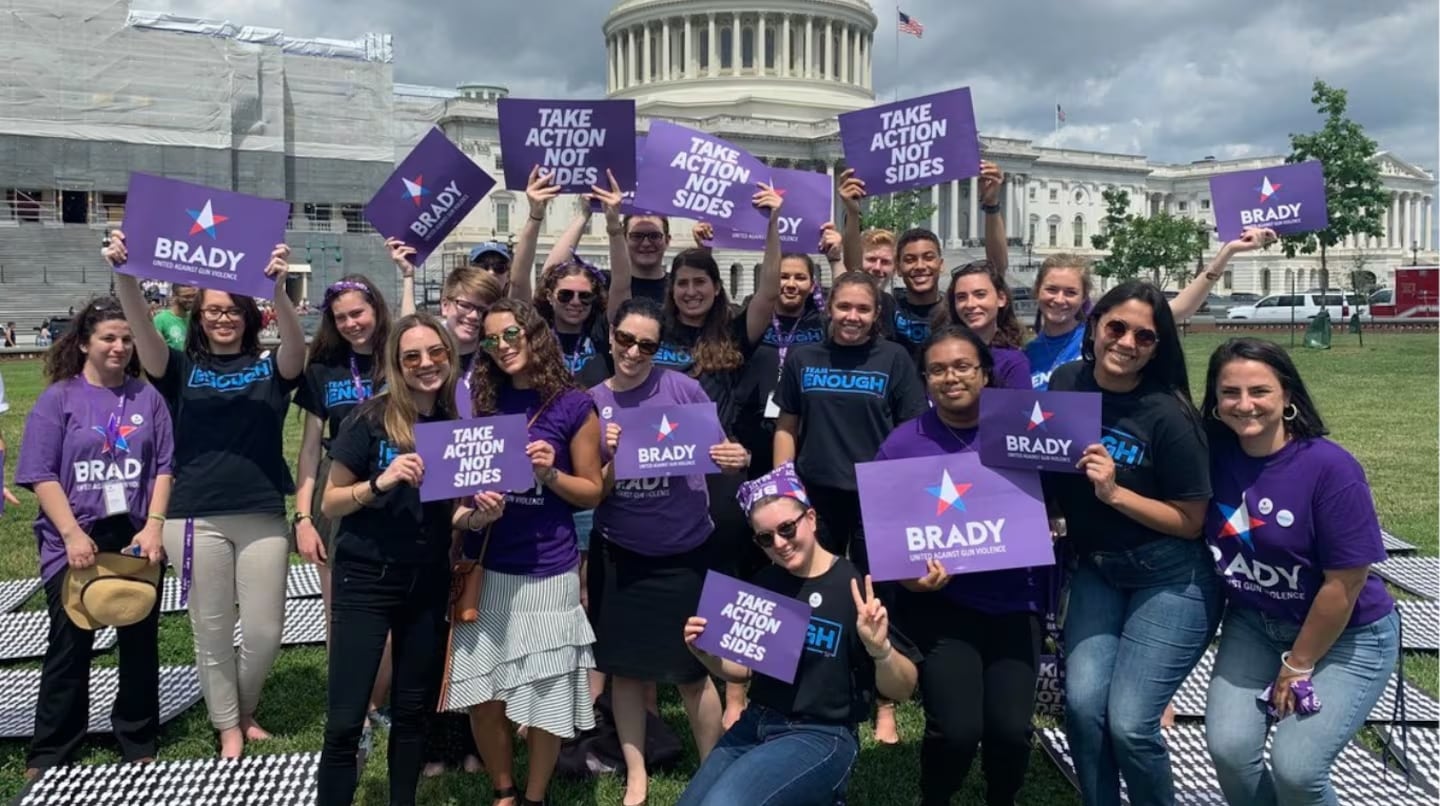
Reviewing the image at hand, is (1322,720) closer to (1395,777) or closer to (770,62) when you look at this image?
(1395,777)

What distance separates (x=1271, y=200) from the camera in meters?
6.40

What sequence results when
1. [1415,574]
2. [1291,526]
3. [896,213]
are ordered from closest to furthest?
[1291,526], [1415,574], [896,213]

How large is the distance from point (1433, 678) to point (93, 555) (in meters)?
6.83

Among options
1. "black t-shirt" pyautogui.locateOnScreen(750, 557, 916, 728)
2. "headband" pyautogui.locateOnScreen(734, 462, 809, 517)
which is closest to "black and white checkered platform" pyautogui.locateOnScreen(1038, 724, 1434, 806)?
"black t-shirt" pyautogui.locateOnScreen(750, 557, 916, 728)

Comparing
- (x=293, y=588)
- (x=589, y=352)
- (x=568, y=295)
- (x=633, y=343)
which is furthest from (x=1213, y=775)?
(x=293, y=588)

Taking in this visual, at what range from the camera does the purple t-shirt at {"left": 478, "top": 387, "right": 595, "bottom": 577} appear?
4398mm

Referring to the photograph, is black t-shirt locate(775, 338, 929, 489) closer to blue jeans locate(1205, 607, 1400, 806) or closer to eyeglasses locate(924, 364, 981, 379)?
eyeglasses locate(924, 364, 981, 379)

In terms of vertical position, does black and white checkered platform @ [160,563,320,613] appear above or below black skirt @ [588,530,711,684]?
below

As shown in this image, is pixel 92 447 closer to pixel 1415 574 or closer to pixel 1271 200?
pixel 1271 200

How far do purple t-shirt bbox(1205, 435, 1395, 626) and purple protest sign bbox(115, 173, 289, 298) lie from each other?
4038 millimetres

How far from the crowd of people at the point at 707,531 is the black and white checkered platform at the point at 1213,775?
76 centimetres

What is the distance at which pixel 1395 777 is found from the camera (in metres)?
4.93

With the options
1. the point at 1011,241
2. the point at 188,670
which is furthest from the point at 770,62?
the point at 188,670

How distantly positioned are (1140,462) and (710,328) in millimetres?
2236
